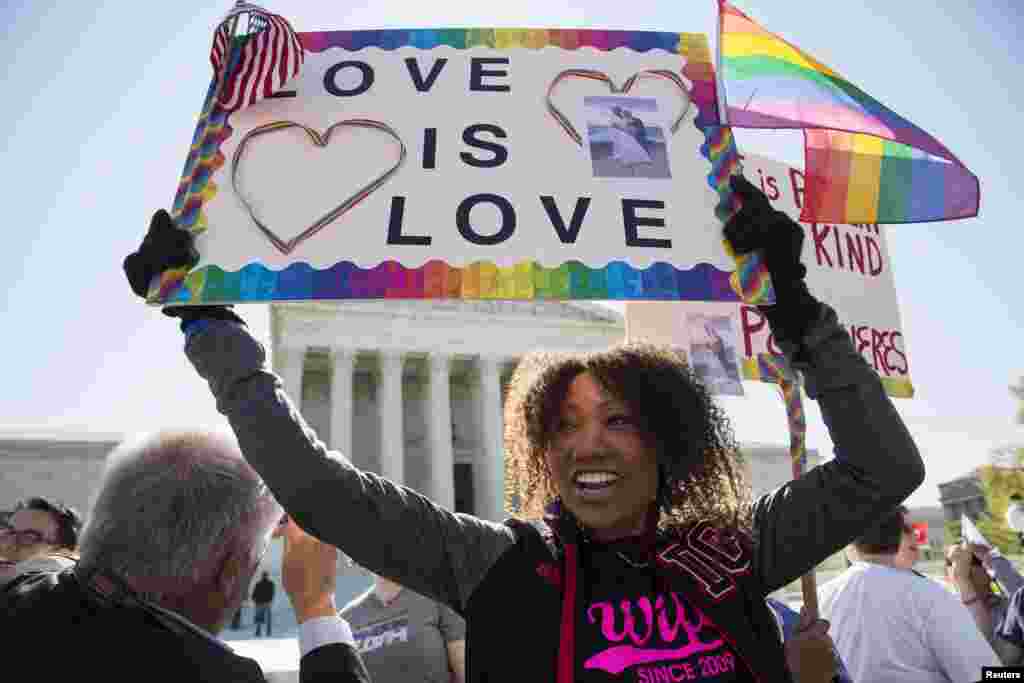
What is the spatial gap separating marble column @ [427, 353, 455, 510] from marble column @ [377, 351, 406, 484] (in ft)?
5.26

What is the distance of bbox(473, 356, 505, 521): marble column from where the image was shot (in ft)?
121

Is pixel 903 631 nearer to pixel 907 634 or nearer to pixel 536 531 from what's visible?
pixel 907 634

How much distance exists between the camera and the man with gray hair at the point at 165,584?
5.57 feet

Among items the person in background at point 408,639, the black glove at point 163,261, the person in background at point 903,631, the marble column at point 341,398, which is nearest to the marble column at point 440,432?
the marble column at point 341,398

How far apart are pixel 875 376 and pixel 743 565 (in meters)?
0.63

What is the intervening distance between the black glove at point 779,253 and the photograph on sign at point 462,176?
21cm

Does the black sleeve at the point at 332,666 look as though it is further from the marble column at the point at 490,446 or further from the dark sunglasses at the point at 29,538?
the marble column at the point at 490,446

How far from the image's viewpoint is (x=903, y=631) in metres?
→ 3.92

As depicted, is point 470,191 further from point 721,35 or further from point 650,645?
point 650,645

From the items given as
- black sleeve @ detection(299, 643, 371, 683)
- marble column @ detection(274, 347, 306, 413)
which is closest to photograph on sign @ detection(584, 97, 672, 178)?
black sleeve @ detection(299, 643, 371, 683)

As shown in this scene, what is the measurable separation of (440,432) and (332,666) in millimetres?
34532

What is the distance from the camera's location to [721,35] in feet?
9.87
